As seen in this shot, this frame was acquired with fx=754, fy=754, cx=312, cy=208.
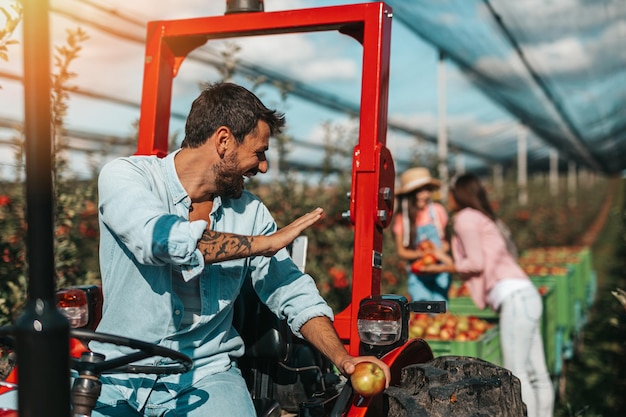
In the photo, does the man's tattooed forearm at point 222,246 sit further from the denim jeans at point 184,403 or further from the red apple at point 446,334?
the red apple at point 446,334

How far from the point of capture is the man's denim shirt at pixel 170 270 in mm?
1993

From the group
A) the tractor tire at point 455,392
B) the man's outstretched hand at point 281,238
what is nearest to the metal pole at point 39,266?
the man's outstretched hand at point 281,238

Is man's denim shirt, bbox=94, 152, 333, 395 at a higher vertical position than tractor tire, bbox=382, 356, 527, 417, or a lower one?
higher

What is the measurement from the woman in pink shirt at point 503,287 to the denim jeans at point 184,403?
Answer: 9.22 feet

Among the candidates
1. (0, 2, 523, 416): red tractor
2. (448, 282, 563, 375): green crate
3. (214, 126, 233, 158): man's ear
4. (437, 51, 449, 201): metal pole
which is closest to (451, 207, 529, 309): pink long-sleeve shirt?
(448, 282, 563, 375): green crate

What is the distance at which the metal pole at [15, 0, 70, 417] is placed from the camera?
120 centimetres

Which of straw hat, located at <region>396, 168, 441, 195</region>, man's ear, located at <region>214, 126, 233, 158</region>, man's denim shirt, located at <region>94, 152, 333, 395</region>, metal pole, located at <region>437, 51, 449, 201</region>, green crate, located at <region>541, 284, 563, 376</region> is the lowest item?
green crate, located at <region>541, 284, 563, 376</region>

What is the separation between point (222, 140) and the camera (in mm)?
2357

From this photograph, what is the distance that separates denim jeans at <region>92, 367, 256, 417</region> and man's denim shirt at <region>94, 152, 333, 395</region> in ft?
0.14

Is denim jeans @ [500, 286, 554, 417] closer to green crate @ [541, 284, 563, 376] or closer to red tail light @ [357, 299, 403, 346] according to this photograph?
green crate @ [541, 284, 563, 376]

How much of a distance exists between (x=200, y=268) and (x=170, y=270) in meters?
0.28

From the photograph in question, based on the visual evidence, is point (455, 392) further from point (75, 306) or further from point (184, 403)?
point (75, 306)

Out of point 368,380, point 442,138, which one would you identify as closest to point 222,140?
point 368,380

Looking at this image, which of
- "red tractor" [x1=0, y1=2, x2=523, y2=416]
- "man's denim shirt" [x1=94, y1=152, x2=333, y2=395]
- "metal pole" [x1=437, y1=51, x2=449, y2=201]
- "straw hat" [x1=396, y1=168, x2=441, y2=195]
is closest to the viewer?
"man's denim shirt" [x1=94, y1=152, x2=333, y2=395]
